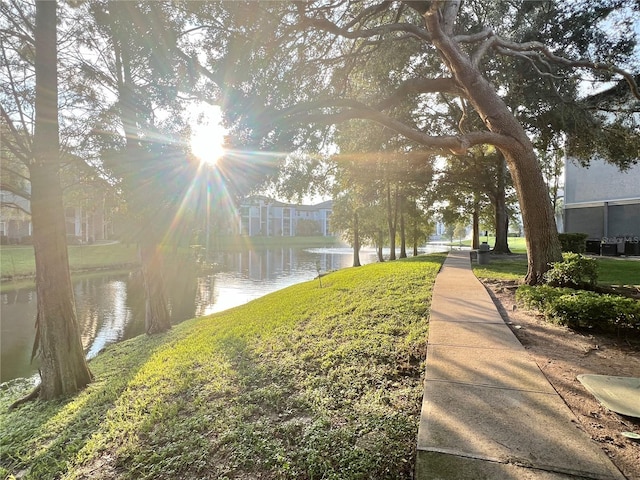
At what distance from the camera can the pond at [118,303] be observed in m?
10.3

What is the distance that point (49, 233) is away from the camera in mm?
5457

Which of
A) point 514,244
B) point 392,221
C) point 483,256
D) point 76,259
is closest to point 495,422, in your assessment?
point 483,256

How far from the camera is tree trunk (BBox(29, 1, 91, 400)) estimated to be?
17.9 ft

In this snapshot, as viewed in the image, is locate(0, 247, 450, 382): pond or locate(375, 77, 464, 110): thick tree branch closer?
locate(375, 77, 464, 110): thick tree branch

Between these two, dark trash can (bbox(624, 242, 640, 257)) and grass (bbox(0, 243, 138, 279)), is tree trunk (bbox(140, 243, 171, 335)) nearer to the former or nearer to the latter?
grass (bbox(0, 243, 138, 279))

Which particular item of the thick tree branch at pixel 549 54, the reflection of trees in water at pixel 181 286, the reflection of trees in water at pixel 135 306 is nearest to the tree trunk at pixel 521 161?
the thick tree branch at pixel 549 54

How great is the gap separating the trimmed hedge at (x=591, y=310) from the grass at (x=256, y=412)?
170 cm

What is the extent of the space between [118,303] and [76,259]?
17.7 m

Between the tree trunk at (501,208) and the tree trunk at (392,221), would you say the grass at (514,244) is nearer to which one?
the tree trunk at (501,208)

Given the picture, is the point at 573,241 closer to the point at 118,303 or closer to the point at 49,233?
the point at 49,233

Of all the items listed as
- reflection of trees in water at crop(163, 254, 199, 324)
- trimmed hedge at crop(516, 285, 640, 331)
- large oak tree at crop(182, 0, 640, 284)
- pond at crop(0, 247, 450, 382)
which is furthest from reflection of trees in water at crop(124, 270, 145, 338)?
trimmed hedge at crop(516, 285, 640, 331)

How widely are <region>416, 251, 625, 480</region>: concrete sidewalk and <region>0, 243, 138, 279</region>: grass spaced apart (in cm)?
2820

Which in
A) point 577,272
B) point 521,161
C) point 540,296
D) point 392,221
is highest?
point 521,161

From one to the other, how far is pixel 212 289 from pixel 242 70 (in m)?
15.1
